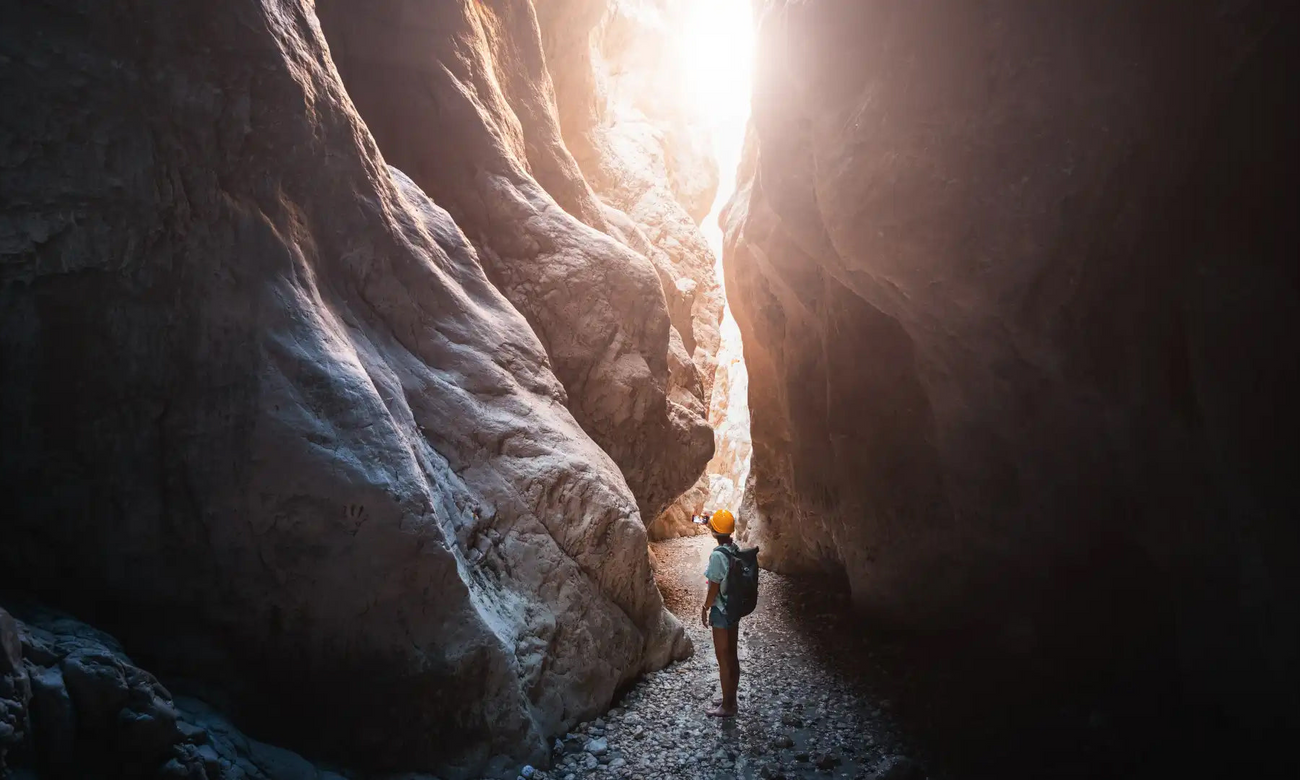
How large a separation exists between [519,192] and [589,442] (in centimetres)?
420

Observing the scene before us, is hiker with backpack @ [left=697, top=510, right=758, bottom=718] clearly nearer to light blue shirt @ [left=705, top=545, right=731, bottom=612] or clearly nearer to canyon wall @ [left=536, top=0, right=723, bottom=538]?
light blue shirt @ [left=705, top=545, right=731, bottom=612]

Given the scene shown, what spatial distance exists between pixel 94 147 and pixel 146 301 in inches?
38.0

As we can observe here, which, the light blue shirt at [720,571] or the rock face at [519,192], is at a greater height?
the rock face at [519,192]

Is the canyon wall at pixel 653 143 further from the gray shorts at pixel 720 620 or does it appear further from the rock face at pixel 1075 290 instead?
the gray shorts at pixel 720 620

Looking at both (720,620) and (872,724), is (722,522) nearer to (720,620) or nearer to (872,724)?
(720,620)

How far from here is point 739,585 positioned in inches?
250

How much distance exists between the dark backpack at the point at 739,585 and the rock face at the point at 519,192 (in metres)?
3.89

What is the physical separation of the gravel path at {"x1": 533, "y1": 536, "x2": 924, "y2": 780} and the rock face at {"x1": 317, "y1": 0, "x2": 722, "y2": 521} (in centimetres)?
364

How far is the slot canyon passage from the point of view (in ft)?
12.4

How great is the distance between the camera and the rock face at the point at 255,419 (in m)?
3.73

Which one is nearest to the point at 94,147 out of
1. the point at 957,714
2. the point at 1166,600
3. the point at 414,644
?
the point at 414,644

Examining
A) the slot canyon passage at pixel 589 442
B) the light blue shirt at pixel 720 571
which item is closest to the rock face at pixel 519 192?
the slot canyon passage at pixel 589 442

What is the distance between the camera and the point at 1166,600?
17.7 ft

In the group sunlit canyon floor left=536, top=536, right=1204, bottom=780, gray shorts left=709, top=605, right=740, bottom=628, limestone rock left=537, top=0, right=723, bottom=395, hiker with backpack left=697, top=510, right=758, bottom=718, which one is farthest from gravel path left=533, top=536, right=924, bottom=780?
limestone rock left=537, top=0, right=723, bottom=395
